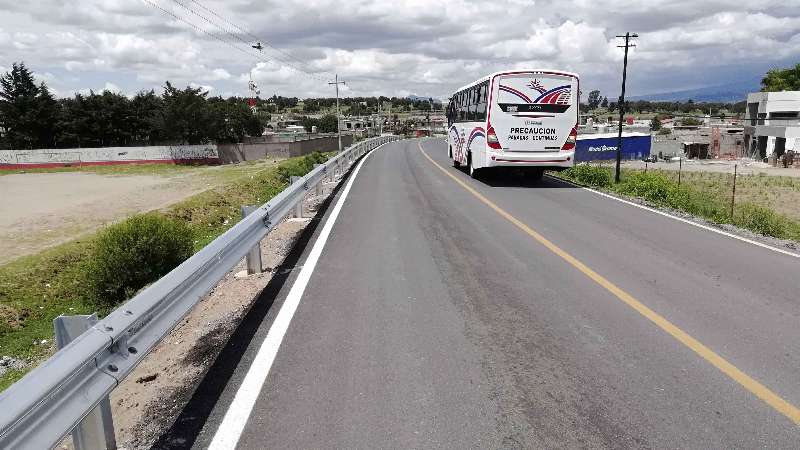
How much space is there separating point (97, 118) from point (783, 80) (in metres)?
110

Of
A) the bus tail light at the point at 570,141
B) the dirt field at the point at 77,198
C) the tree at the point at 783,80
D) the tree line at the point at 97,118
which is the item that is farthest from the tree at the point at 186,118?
the tree at the point at 783,80

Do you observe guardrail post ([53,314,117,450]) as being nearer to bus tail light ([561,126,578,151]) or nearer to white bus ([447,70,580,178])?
white bus ([447,70,580,178])

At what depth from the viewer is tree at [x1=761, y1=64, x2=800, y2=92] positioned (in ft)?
312

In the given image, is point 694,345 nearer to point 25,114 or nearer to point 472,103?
point 472,103

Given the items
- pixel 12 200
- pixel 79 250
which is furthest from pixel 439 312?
pixel 12 200

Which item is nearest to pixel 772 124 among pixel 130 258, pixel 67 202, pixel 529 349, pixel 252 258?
pixel 67 202

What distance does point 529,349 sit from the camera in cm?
495

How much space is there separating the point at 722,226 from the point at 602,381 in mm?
8401

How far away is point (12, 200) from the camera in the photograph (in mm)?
36812

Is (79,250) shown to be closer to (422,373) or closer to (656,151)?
(422,373)

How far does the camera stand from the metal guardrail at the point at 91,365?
2525 mm

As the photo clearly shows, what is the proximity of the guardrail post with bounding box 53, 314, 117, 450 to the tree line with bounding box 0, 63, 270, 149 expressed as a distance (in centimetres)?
7345

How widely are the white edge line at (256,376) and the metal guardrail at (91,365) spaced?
0.70 metres

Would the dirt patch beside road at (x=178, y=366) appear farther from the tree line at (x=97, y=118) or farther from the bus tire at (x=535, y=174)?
the tree line at (x=97, y=118)
